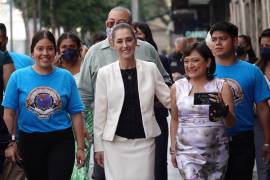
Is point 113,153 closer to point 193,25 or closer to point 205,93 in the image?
point 205,93

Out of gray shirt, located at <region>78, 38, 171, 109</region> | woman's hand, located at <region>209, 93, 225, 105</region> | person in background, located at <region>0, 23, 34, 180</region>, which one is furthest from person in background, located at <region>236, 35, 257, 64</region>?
woman's hand, located at <region>209, 93, 225, 105</region>

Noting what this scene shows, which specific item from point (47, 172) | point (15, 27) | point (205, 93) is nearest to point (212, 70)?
point (205, 93)

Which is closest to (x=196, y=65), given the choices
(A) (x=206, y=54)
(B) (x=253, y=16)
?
(A) (x=206, y=54)

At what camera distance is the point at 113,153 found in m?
7.28

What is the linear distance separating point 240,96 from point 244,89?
0.07 m

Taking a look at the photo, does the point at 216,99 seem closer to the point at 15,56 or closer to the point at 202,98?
the point at 202,98

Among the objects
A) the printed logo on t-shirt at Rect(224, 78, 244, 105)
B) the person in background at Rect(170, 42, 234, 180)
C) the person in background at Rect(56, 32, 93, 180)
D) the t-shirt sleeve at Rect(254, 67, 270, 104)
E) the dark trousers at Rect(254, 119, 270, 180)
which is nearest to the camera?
the person in background at Rect(170, 42, 234, 180)

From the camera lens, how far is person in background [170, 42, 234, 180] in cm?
684

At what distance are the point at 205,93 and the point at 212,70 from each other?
338mm

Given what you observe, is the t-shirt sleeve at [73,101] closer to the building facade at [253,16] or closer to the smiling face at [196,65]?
the smiling face at [196,65]

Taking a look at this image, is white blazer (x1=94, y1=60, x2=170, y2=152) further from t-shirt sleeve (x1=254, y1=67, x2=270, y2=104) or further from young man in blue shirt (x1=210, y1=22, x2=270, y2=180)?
t-shirt sleeve (x1=254, y1=67, x2=270, y2=104)

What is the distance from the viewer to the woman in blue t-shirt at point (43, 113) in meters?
7.23

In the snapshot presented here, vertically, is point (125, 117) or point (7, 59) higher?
point (7, 59)

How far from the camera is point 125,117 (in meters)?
7.26
